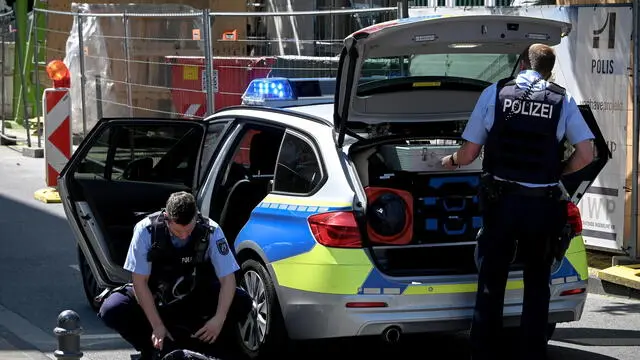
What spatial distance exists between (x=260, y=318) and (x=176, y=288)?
0.97 metres

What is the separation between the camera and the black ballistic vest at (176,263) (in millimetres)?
5688

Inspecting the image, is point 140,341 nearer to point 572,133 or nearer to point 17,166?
point 572,133

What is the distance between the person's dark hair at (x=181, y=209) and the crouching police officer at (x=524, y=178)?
1564 mm

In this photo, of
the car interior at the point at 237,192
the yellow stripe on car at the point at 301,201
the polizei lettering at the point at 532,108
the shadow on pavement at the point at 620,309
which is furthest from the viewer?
the shadow on pavement at the point at 620,309

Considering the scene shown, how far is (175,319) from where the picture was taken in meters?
5.75

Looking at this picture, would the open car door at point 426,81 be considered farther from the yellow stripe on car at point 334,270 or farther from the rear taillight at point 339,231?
the yellow stripe on car at point 334,270

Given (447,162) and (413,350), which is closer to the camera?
(447,162)

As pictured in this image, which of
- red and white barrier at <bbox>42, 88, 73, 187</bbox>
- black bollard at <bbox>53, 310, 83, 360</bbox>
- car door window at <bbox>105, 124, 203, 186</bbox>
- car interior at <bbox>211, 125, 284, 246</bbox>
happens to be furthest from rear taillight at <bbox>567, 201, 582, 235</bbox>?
red and white barrier at <bbox>42, 88, 73, 187</bbox>

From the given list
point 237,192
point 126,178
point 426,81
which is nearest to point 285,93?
point 237,192

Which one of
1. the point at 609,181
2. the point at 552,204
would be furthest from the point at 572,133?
the point at 609,181

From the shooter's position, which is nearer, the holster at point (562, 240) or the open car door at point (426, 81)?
the holster at point (562, 240)

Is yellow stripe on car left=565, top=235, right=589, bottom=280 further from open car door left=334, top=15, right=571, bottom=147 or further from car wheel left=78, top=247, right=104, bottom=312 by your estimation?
car wheel left=78, top=247, right=104, bottom=312

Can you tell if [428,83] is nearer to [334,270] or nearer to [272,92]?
[272,92]

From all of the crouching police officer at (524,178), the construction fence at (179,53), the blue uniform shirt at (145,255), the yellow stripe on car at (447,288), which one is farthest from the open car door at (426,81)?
the construction fence at (179,53)
